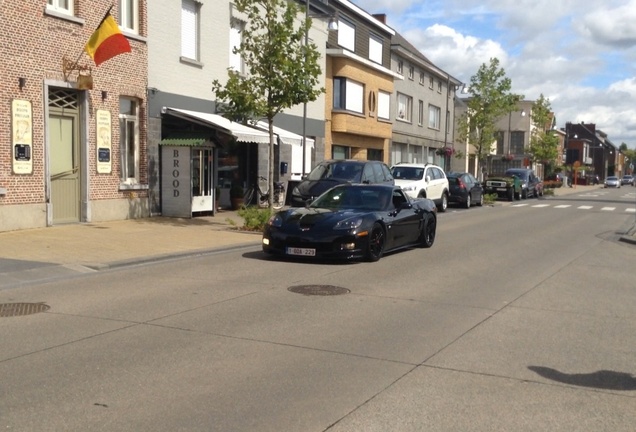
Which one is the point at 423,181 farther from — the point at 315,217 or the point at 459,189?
the point at 315,217

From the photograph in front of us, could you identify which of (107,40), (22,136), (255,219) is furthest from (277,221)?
(107,40)

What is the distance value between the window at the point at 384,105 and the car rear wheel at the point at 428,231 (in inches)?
929

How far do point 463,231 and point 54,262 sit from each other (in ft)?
36.6

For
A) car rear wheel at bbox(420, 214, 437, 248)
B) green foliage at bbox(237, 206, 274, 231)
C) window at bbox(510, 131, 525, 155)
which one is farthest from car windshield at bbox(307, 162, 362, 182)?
window at bbox(510, 131, 525, 155)

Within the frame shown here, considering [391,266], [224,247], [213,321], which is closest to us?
[213,321]

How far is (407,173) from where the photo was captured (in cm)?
2675

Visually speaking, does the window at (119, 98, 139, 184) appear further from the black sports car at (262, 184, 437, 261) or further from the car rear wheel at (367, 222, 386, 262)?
the car rear wheel at (367, 222, 386, 262)

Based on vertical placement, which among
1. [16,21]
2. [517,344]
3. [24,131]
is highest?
[16,21]

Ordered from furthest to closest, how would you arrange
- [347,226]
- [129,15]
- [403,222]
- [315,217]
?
[129,15], [403,222], [315,217], [347,226]

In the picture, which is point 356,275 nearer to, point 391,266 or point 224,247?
→ point 391,266

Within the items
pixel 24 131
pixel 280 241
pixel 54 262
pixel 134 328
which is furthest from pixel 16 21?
pixel 134 328

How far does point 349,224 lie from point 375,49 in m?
27.8

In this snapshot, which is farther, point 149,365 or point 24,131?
point 24,131

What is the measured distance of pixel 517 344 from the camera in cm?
699
